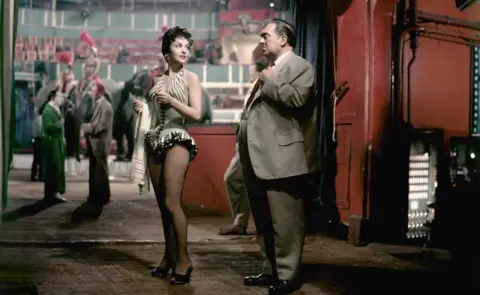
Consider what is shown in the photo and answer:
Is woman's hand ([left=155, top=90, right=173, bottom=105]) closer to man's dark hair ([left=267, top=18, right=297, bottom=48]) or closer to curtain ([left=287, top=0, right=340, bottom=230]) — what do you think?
man's dark hair ([left=267, top=18, right=297, bottom=48])

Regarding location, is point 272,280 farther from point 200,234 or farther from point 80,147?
point 80,147

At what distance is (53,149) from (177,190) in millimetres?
5681

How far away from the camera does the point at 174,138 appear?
151 inches

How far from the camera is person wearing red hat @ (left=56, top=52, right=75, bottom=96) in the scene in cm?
1298

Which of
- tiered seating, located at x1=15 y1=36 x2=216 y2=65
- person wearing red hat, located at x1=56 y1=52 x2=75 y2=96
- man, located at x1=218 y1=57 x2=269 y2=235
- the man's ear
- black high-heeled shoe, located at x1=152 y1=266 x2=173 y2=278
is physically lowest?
black high-heeled shoe, located at x1=152 y1=266 x2=173 y2=278

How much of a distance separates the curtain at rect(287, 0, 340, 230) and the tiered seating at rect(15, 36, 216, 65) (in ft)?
24.5

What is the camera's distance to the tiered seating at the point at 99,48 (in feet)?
45.6

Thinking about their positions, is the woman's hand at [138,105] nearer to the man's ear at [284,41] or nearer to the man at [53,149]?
the man's ear at [284,41]

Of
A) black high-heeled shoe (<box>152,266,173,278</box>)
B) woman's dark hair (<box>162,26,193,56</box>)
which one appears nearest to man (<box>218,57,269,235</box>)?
black high-heeled shoe (<box>152,266,173,278</box>)

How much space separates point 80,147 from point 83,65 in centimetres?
221

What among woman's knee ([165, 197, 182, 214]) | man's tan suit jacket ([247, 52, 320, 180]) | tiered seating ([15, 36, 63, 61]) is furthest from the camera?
tiered seating ([15, 36, 63, 61])

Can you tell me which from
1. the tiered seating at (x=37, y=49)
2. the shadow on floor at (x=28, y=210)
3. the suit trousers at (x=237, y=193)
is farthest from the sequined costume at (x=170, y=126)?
the tiered seating at (x=37, y=49)

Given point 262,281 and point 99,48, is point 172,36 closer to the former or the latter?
point 262,281

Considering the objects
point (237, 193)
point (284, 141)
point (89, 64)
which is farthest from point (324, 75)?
point (89, 64)
